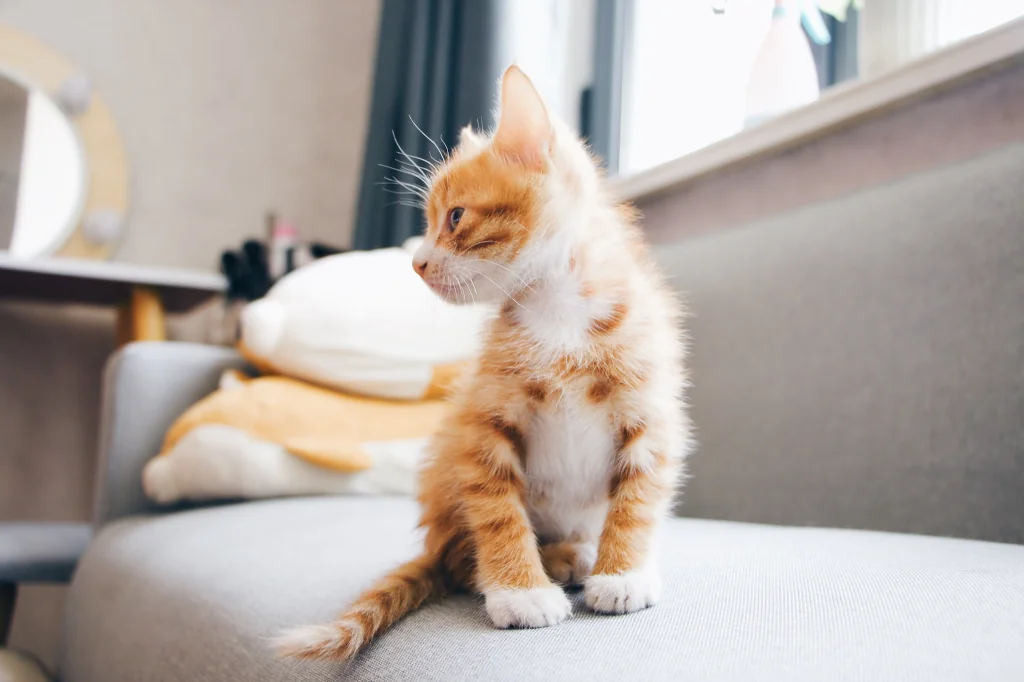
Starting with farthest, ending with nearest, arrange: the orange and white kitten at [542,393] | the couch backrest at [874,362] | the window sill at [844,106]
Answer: the window sill at [844,106] → the couch backrest at [874,362] → the orange and white kitten at [542,393]

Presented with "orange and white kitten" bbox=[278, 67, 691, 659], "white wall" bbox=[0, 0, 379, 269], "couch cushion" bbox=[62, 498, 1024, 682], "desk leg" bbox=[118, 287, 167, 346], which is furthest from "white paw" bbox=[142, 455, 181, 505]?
"white wall" bbox=[0, 0, 379, 269]

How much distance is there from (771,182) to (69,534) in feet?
4.87

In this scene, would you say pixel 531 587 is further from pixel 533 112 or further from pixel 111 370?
pixel 111 370

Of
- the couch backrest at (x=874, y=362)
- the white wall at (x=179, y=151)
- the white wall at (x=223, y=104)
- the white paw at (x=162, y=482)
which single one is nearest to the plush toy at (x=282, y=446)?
the white paw at (x=162, y=482)

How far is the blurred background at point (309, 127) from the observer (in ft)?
4.37

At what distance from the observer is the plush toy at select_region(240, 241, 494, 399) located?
130 centimetres

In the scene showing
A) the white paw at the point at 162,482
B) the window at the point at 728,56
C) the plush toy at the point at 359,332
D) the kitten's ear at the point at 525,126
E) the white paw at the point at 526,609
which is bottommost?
the white paw at the point at 162,482

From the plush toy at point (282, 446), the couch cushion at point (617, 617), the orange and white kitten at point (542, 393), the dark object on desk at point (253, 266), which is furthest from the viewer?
the dark object on desk at point (253, 266)

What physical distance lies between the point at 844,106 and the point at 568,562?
3.26 ft

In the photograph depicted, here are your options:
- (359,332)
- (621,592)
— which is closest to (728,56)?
(359,332)

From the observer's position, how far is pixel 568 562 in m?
0.62

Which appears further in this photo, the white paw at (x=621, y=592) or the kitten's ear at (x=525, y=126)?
the kitten's ear at (x=525, y=126)

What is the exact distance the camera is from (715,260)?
1245 mm

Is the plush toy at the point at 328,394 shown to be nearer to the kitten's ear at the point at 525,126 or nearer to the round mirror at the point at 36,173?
the kitten's ear at the point at 525,126
